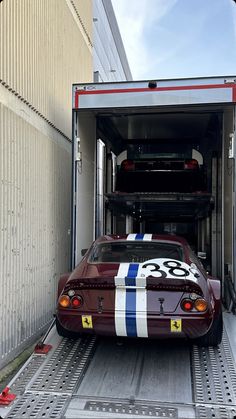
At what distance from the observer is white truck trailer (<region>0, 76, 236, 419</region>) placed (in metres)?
3.27

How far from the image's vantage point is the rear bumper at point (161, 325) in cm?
354

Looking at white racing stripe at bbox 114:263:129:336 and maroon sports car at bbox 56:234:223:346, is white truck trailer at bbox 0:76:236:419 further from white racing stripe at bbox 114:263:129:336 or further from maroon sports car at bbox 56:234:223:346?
white racing stripe at bbox 114:263:129:336

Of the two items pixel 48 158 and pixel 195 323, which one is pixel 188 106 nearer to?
pixel 48 158

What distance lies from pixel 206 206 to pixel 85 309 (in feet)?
14.1

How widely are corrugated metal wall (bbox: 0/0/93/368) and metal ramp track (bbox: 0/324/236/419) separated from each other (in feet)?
2.96

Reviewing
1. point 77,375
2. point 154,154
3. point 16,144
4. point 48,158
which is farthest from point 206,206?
point 77,375

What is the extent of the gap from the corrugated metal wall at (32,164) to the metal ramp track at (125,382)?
90cm

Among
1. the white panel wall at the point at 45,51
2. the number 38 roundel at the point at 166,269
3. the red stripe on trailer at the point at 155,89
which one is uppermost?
the white panel wall at the point at 45,51

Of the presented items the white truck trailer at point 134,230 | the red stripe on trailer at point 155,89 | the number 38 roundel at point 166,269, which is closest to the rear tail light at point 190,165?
Result: the white truck trailer at point 134,230

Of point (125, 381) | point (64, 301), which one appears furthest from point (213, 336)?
point (64, 301)

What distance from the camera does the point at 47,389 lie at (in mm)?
3445

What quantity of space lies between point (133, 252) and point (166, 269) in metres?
0.89

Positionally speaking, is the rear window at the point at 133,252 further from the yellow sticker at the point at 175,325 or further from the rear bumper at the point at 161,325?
the yellow sticker at the point at 175,325

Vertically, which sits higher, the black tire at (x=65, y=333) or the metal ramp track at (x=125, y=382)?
the black tire at (x=65, y=333)
